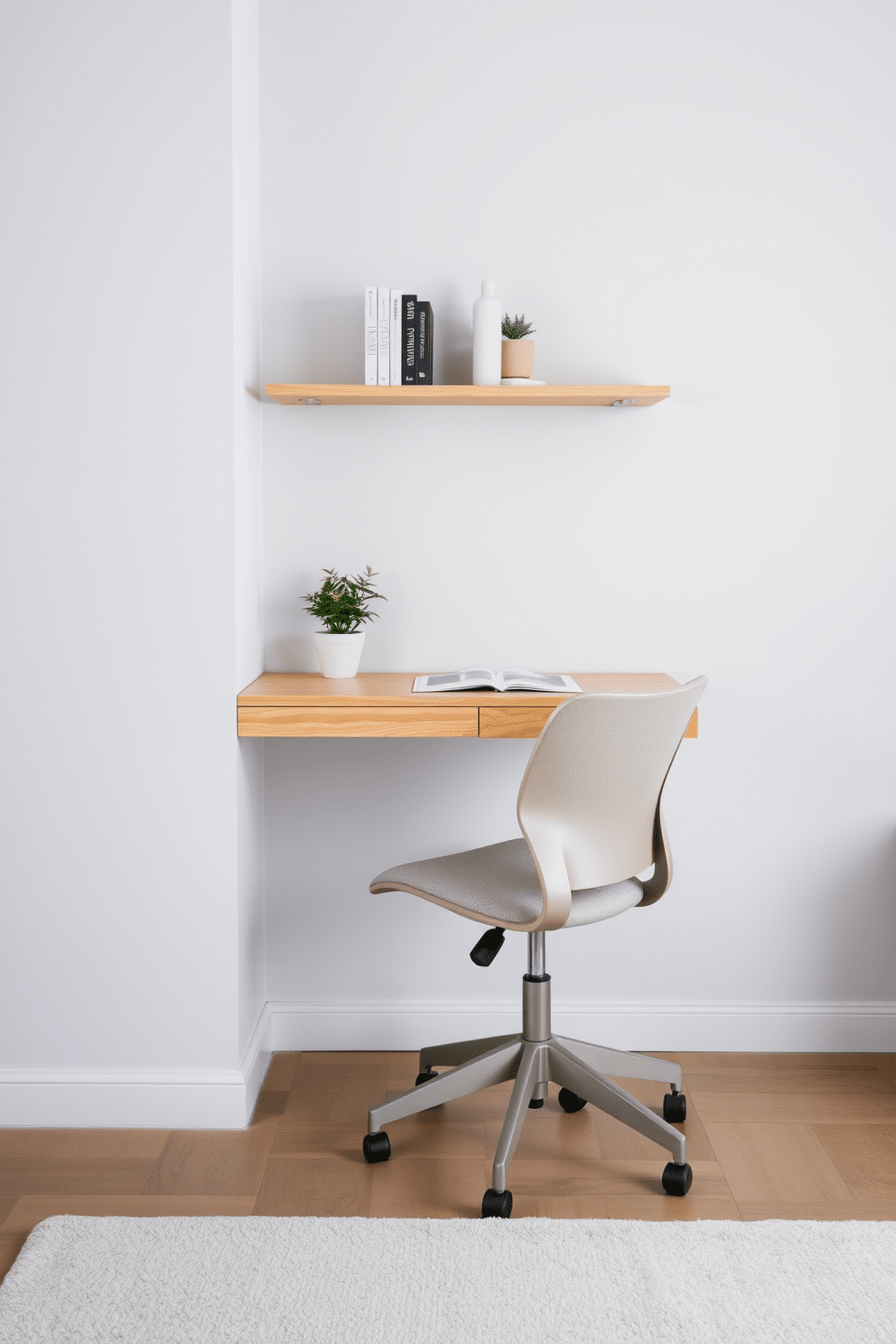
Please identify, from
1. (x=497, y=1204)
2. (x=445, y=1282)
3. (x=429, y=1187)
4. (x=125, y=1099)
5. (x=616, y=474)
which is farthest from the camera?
(x=616, y=474)

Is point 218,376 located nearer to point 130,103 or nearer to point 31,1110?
point 130,103

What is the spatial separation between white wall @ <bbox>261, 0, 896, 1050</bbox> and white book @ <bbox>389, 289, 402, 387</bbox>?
7.0 inches

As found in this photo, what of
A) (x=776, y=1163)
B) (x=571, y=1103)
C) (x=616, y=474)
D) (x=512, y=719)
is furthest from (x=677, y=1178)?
(x=616, y=474)

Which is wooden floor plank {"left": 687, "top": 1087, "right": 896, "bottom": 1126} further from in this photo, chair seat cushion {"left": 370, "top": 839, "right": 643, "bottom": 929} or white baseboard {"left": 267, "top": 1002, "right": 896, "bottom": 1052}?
chair seat cushion {"left": 370, "top": 839, "right": 643, "bottom": 929}

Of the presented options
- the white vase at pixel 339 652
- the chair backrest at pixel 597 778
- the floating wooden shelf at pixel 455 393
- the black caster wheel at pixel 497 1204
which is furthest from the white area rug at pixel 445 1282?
the floating wooden shelf at pixel 455 393

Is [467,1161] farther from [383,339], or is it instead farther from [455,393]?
[383,339]

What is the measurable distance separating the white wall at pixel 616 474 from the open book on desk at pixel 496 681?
0.16m

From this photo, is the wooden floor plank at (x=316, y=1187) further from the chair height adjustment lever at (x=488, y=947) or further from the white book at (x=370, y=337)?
the white book at (x=370, y=337)

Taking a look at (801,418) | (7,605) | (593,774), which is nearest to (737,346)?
(801,418)

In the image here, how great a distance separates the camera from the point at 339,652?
2447 millimetres

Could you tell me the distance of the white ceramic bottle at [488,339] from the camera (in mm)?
2383

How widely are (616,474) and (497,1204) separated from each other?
62.7 inches

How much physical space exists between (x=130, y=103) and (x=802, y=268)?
1.52m

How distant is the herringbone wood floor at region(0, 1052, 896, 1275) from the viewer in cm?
197
